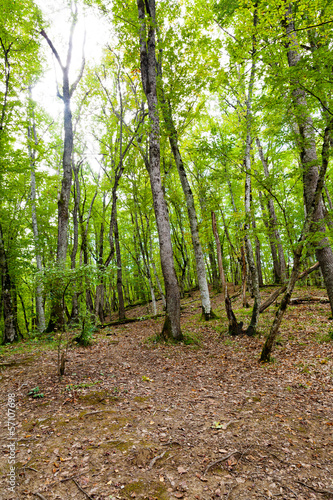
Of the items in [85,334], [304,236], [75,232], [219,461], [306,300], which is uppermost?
[75,232]

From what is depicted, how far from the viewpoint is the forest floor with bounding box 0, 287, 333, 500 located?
8.44 ft

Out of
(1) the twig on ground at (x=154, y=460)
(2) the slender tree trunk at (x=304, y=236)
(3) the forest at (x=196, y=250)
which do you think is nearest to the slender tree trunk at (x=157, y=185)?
(3) the forest at (x=196, y=250)

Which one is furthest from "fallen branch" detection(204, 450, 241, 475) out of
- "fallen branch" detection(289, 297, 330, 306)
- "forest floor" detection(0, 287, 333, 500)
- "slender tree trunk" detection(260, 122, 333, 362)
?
"fallen branch" detection(289, 297, 330, 306)

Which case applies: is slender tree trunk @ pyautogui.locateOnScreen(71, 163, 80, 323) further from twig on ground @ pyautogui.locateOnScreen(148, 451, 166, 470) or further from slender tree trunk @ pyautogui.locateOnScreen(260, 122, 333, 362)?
twig on ground @ pyautogui.locateOnScreen(148, 451, 166, 470)

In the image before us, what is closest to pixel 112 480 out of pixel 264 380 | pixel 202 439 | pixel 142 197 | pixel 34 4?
pixel 202 439

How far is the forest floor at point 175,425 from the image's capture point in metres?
2.57

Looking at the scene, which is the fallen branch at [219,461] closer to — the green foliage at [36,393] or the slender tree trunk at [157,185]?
the green foliage at [36,393]

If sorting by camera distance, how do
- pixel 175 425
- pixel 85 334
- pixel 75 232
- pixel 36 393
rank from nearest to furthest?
1. pixel 175 425
2. pixel 36 393
3. pixel 85 334
4. pixel 75 232

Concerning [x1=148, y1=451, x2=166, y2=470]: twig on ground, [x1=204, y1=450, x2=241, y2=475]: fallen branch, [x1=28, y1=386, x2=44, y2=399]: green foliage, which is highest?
[x1=28, y1=386, x2=44, y2=399]: green foliage

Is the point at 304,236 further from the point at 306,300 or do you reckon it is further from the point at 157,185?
Answer: the point at 306,300

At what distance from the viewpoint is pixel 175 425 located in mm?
3662

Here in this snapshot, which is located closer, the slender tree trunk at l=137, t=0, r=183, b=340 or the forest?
the forest

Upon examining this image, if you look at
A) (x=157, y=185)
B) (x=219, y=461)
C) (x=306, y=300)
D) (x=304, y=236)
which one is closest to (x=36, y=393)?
(x=219, y=461)

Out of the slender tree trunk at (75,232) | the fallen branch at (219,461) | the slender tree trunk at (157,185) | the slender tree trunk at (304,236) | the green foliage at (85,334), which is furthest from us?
the slender tree trunk at (75,232)
